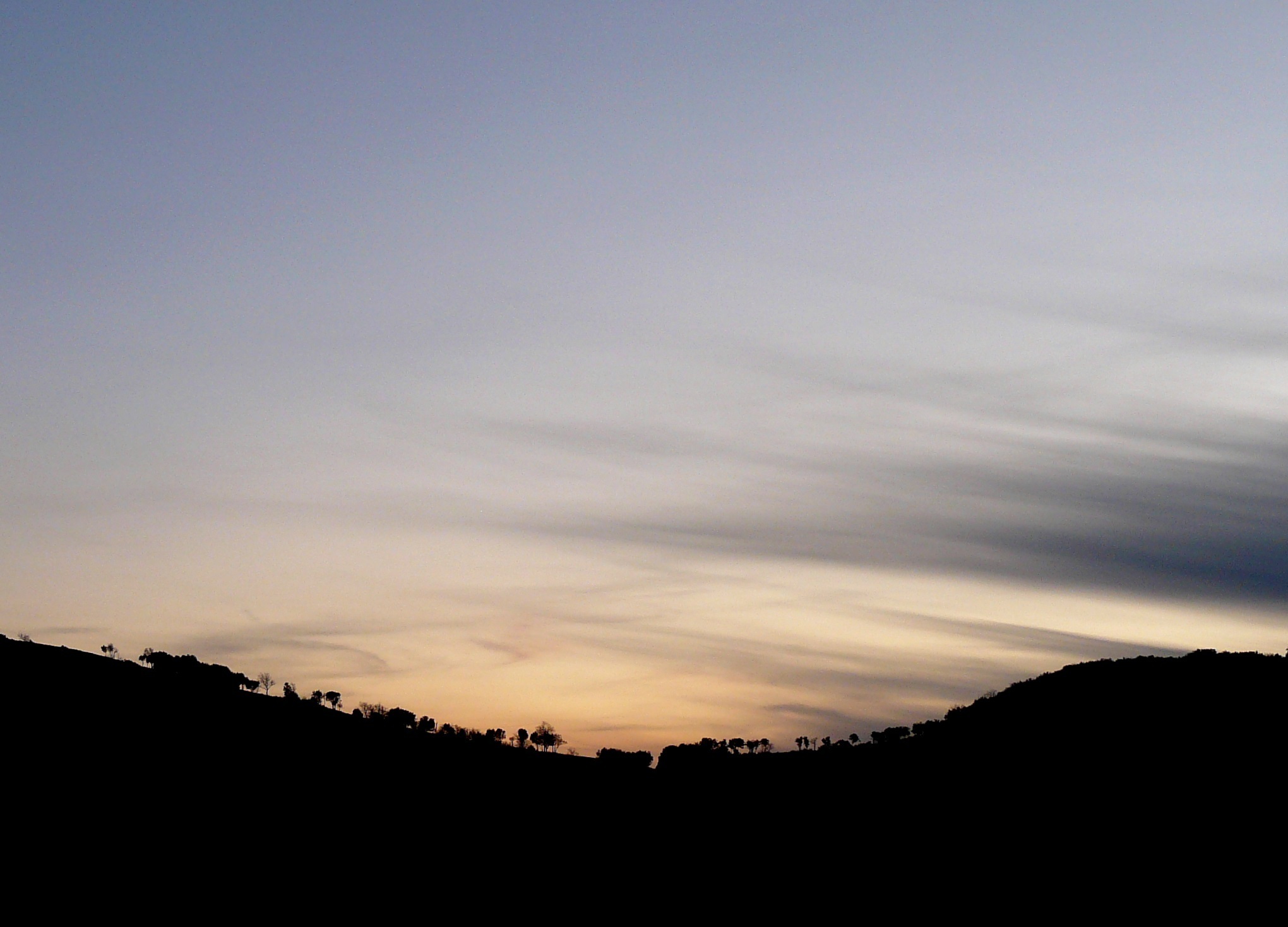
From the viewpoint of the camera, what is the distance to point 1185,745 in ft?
184

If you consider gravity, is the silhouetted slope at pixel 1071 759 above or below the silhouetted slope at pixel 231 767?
above

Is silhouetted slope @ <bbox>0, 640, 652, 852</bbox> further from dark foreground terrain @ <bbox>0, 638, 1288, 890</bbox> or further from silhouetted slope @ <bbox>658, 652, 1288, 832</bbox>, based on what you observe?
silhouetted slope @ <bbox>658, 652, 1288, 832</bbox>

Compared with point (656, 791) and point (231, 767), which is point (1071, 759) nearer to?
point (656, 791)

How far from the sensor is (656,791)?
234ft

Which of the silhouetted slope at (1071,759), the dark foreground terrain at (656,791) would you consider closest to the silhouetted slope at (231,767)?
the dark foreground terrain at (656,791)

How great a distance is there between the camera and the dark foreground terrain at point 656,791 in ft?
162

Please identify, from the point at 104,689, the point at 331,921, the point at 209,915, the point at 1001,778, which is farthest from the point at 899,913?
the point at 104,689

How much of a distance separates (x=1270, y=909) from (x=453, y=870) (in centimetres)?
3291

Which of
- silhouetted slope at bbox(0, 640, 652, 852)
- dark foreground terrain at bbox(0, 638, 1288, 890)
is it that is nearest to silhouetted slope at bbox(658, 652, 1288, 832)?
dark foreground terrain at bbox(0, 638, 1288, 890)

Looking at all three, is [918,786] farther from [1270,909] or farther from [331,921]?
[331,921]

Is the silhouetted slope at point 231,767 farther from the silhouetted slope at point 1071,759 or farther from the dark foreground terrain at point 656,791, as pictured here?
the silhouetted slope at point 1071,759

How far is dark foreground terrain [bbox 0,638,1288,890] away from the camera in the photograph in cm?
4941

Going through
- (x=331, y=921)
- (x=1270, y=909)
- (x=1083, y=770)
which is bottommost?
(x=331, y=921)

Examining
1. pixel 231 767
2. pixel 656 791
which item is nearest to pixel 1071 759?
pixel 656 791
